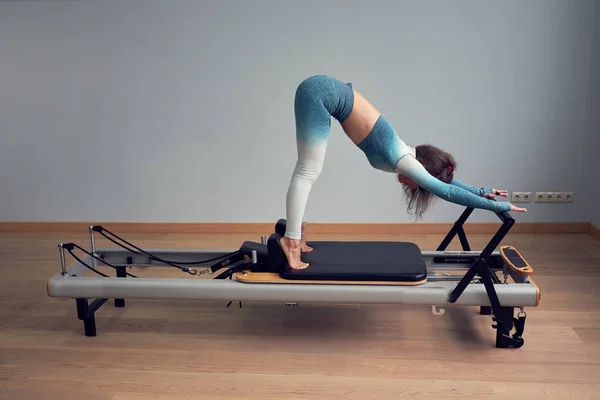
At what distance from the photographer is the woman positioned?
221 cm

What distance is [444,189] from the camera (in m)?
2.18

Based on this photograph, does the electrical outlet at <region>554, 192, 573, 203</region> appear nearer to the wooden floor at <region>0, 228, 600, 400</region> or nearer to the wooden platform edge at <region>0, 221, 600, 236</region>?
the wooden platform edge at <region>0, 221, 600, 236</region>

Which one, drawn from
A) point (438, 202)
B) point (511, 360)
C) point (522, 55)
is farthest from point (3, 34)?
point (511, 360)

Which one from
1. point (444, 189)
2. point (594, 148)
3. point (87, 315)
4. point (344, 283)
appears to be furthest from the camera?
point (594, 148)

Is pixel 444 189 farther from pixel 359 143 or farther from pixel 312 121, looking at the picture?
pixel 312 121

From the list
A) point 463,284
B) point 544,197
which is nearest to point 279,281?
point 463,284

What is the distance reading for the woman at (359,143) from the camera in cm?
221

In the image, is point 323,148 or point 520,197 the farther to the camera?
point 520,197

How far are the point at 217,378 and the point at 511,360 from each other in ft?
4.04

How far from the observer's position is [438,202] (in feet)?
13.1

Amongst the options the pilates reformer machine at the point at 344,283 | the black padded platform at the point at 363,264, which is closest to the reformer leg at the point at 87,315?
the pilates reformer machine at the point at 344,283

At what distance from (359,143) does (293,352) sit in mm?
974

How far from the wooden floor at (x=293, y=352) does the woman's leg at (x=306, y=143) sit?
438mm

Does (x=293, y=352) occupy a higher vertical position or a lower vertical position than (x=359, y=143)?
lower
